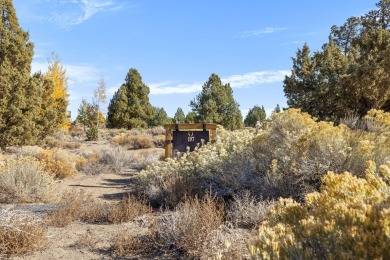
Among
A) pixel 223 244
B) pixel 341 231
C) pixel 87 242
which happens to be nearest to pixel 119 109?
pixel 87 242

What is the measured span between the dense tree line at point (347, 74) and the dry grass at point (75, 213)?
17460mm

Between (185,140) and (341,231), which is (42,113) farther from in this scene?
(341,231)

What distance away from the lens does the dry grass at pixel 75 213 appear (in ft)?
19.2

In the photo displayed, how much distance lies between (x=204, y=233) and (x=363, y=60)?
20.5m

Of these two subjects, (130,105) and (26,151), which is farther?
(130,105)

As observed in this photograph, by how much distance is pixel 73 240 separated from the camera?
5.14 m

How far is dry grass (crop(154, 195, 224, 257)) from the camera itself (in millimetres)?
4422

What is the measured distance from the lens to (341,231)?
2.11 metres

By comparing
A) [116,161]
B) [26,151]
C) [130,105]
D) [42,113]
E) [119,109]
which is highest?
[130,105]

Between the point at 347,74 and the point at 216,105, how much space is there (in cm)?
1572

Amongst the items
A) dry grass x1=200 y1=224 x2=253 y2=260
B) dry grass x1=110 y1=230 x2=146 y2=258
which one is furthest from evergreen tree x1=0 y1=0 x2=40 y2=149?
dry grass x1=200 y1=224 x2=253 y2=260

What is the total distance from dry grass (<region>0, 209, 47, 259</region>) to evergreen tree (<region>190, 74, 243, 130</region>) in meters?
30.3

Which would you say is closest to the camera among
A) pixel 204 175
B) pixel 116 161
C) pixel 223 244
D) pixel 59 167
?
pixel 223 244

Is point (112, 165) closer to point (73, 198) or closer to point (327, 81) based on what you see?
point (73, 198)
